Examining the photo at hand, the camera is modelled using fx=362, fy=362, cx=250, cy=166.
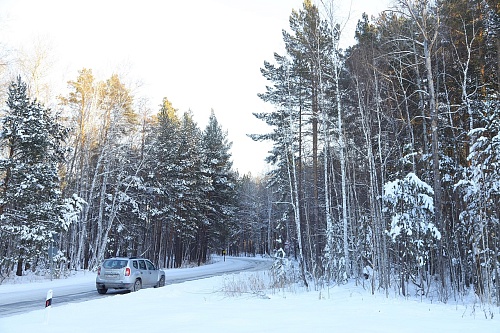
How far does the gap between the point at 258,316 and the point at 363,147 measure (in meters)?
11.8

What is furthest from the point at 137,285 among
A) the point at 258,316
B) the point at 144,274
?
the point at 258,316

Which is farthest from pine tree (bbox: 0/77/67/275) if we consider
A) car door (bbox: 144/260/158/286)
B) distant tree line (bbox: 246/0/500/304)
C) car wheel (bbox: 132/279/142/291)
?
distant tree line (bbox: 246/0/500/304)

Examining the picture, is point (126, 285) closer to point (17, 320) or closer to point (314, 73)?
point (17, 320)

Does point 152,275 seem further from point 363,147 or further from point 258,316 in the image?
point 363,147

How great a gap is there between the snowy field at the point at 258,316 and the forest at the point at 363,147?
2761 mm

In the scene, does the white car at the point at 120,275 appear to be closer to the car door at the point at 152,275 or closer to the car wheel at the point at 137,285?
the car wheel at the point at 137,285

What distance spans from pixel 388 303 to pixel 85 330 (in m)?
7.43

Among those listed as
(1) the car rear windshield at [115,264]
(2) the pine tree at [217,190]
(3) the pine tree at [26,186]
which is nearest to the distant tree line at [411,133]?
(1) the car rear windshield at [115,264]

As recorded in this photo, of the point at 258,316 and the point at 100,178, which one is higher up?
the point at 100,178

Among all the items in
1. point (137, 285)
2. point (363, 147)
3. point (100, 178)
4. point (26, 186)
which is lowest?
point (137, 285)

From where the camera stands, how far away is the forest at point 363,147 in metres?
12.3

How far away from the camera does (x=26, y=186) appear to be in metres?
18.1

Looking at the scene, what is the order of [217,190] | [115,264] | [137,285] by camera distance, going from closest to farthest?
1. [115,264]
2. [137,285]
3. [217,190]

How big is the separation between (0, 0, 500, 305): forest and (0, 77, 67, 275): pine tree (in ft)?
0.24
